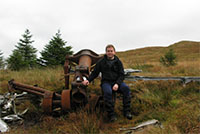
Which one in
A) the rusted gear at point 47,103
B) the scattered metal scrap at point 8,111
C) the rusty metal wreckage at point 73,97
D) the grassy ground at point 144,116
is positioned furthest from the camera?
the scattered metal scrap at point 8,111

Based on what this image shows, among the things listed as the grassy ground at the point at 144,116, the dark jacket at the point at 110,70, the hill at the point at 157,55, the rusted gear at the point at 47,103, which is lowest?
the grassy ground at the point at 144,116

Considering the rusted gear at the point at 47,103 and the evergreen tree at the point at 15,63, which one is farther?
the evergreen tree at the point at 15,63

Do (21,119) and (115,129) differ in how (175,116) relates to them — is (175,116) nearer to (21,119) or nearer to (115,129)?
(115,129)

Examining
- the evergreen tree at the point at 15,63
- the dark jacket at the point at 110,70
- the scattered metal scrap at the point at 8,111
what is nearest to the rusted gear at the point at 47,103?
the scattered metal scrap at the point at 8,111

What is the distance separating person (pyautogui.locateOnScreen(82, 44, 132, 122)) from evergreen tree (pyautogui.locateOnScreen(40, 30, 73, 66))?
8.63 metres

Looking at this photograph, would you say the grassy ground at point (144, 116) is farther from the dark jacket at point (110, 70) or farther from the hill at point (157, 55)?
the hill at point (157, 55)

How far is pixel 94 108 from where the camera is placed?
3342 millimetres

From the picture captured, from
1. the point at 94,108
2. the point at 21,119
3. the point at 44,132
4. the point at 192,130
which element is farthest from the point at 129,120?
the point at 21,119

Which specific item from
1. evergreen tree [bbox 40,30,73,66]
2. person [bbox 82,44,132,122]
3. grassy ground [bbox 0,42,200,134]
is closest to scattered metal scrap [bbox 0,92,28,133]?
grassy ground [bbox 0,42,200,134]

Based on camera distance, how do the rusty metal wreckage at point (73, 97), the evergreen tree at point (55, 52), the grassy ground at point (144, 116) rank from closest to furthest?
the grassy ground at point (144, 116) → the rusty metal wreckage at point (73, 97) → the evergreen tree at point (55, 52)

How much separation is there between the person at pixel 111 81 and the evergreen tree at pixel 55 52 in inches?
340

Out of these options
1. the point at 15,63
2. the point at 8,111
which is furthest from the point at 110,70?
the point at 15,63

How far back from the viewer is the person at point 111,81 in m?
3.16

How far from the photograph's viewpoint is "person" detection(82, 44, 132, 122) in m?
3.16
